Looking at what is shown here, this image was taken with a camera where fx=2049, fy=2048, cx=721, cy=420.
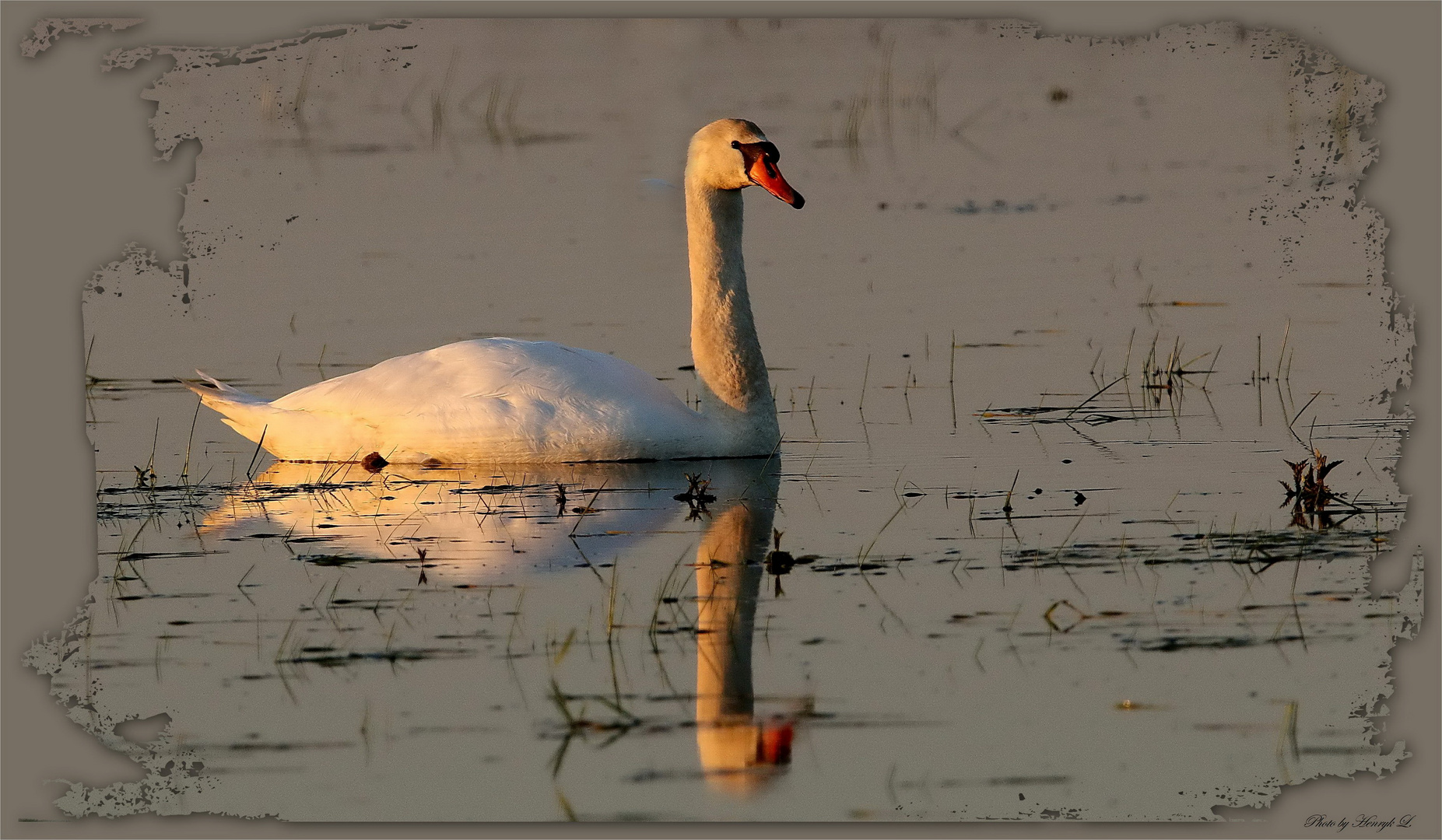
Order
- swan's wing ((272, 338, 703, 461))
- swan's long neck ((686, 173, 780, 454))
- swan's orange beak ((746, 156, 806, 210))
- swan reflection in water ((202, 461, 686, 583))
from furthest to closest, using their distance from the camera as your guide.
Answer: swan's long neck ((686, 173, 780, 454)) → swan's orange beak ((746, 156, 806, 210)) → swan's wing ((272, 338, 703, 461)) → swan reflection in water ((202, 461, 686, 583))

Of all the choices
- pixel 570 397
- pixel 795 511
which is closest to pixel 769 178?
pixel 570 397

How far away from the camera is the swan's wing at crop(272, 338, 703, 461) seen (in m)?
9.63

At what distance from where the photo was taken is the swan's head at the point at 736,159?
9.93 m

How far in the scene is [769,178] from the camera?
9914 mm

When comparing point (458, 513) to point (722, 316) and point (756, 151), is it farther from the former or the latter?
point (756, 151)

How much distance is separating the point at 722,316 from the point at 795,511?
6.23ft

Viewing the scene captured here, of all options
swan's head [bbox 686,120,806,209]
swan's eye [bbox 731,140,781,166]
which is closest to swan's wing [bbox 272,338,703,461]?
swan's head [bbox 686,120,806,209]

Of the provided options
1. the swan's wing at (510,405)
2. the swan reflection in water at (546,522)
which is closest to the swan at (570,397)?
the swan's wing at (510,405)

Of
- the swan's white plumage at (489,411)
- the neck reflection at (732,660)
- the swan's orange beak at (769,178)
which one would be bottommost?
the neck reflection at (732,660)

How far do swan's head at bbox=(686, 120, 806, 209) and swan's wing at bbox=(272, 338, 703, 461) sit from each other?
1.06 m

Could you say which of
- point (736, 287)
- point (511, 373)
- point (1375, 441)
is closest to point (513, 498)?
point (511, 373)

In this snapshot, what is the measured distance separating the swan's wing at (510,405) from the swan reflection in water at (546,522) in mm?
139

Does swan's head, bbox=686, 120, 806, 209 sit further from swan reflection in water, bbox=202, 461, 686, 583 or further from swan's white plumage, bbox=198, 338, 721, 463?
swan reflection in water, bbox=202, 461, 686, 583

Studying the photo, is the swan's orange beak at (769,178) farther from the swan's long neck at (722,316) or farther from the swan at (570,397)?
the swan's long neck at (722,316)
